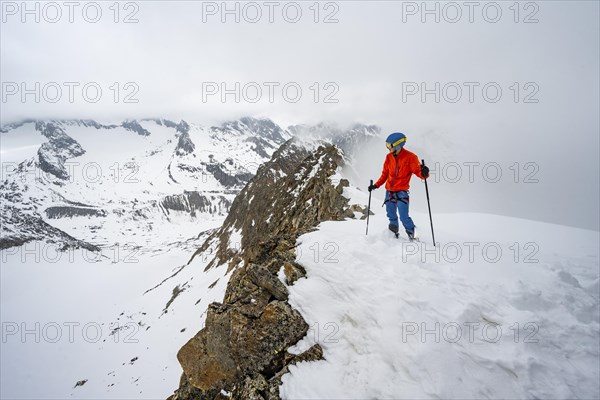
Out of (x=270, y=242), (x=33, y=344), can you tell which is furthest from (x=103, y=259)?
(x=270, y=242)

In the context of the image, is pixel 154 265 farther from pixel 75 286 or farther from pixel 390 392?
pixel 390 392

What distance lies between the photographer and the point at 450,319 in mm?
5695

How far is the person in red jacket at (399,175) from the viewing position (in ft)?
29.7

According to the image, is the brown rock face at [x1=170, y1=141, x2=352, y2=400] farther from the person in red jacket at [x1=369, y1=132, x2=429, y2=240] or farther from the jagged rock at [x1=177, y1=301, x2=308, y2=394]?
the person in red jacket at [x1=369, y1=132, x2=429, y2=240]

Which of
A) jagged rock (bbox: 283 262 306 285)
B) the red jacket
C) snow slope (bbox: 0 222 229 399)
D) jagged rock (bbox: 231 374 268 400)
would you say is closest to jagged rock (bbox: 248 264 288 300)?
jagged rock (bbox: 283 262 306 285)

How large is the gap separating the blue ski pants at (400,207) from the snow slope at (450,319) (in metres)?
0.91

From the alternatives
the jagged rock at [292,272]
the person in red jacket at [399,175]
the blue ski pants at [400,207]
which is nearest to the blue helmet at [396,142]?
the person in red jacket at [399,175]

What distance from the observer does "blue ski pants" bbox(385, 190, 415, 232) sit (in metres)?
9.26

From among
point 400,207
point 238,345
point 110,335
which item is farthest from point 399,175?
point 110,335

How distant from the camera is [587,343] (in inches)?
204

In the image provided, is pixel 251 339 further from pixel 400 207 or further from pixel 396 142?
pixel 396 142

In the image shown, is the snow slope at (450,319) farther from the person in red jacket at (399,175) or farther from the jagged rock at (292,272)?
the person in red jacket at (399,175)

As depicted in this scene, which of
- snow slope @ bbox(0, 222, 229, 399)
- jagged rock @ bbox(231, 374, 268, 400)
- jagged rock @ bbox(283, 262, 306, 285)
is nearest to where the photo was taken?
jagged rock @ bbox(231, 374, 268, 400)

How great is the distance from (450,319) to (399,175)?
5050 millimetres
